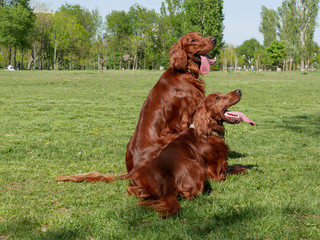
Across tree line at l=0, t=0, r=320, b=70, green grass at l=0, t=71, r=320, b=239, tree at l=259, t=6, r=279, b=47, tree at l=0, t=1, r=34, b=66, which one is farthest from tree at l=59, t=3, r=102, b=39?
green grass at l=0, t=71, r=320, b=239

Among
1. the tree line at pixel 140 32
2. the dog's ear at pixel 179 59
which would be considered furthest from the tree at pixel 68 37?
the dog's ear at pixel 179 59

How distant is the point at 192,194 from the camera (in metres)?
3.93

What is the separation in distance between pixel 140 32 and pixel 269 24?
1205 inches

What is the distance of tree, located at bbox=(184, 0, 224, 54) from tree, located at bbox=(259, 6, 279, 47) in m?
28.1

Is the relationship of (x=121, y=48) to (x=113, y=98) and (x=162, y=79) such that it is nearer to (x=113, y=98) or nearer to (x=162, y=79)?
(x=113, y=98)

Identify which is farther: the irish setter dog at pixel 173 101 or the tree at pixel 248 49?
the tree at pixel 248 49

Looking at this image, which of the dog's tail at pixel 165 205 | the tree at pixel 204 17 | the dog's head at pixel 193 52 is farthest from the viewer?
the tree at pixel 204 17

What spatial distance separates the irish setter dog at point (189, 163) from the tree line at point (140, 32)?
43.0 meters

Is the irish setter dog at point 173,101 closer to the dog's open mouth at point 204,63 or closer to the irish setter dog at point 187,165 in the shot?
the dog's open mouth at point 204,63

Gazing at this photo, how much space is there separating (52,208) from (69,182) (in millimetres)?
905

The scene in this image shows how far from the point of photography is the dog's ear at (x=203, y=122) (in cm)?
436

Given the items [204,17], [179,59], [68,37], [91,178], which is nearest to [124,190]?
[91,178]

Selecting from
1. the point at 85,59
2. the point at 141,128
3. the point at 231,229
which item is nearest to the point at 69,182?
the point at 141,128

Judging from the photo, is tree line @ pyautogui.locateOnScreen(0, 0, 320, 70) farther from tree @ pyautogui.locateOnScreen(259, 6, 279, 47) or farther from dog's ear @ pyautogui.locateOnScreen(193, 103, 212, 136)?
dog's ear @ pyautogui.locateOnScreen(193, 103, 212, 136)
